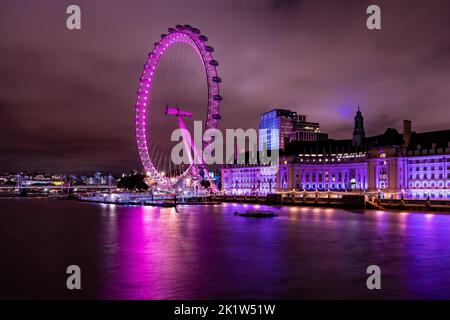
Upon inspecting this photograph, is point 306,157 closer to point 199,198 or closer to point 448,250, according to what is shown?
point 199,198

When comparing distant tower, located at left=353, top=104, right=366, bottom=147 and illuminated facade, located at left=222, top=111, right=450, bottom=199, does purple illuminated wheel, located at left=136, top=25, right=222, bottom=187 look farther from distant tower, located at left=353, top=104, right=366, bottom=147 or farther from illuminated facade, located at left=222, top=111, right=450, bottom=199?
distant tower, located at left=353, top=104, right=366, bottom=147

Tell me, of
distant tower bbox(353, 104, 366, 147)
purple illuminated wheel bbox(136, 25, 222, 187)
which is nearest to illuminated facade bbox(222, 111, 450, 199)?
distant tower bbox(353, 104, 366, 147)

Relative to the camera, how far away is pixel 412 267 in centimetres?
2561

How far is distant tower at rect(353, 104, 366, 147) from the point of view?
456 feet

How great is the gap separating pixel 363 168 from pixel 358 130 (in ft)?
53.3

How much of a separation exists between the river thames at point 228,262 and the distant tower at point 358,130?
95464mm

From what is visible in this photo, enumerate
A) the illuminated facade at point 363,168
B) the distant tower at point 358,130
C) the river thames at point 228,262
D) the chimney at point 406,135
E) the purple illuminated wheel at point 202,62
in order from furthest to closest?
the distant tower at point 358,130
the chimney at point 406,135
the illuminated facade at point 363,168
the purple illuminated wheel at point 202,62
the river thames at point 228,262

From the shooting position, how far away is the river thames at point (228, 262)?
65.9 feet

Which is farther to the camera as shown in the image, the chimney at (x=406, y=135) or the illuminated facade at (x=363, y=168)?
the chimney at (x=406, y=135)

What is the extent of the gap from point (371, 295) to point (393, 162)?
103 m

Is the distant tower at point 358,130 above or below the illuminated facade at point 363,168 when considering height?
above

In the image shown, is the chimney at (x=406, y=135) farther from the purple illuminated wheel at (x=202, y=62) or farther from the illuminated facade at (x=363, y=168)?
the purple illuminated wheel at (x=202, y=62)

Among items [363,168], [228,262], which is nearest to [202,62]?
[228,262]

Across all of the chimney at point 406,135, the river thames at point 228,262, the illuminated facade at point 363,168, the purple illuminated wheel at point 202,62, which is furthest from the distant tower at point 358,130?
the river thames at point 228,262
